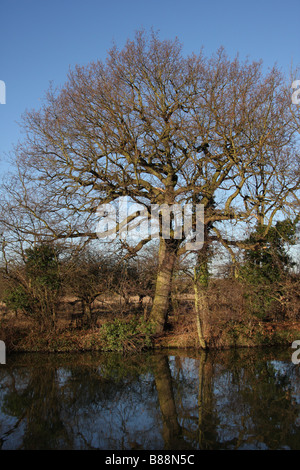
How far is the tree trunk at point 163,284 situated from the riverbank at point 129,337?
68 centimetres

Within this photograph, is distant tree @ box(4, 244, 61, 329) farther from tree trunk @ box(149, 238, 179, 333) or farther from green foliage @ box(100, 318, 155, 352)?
tree trunk @ box(149, 238, 179, 333)

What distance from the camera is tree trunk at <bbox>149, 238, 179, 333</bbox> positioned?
15.4 meters

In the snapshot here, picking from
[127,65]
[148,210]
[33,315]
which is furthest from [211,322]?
[127,65]

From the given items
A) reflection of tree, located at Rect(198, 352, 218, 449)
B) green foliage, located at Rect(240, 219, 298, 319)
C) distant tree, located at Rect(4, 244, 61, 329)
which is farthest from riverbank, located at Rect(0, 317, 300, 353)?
reflection of tree, located at Rect(198, 352, 218, 449)

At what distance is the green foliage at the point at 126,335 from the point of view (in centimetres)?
1387

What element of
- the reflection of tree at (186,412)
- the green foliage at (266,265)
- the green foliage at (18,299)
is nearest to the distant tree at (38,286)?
the green foliage at (18,299)

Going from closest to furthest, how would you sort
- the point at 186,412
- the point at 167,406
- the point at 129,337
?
1. the point at 186,412
2. the point at 167,406
3. the point at 129,337

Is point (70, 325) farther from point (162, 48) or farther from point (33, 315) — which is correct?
point (162, 48)

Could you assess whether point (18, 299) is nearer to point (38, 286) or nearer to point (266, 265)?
point (38, 286)

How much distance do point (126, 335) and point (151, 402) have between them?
545 cm

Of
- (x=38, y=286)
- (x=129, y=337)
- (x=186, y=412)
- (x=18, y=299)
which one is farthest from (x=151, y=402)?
(x=18, y=299)

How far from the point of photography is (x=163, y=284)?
15766 millimetres

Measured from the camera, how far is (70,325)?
52.0ft

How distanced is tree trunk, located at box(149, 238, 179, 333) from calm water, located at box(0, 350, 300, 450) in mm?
2406
